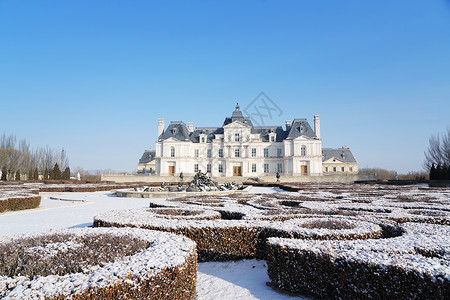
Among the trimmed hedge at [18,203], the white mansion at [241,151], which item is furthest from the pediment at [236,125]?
the trimmed hedge at [18,203]

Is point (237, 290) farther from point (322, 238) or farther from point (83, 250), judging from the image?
point (83, 250)

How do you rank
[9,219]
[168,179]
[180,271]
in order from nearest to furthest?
[180,271] < [9,219] < [168,179]

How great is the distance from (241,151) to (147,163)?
24.6 meters

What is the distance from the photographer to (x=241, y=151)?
161 ft

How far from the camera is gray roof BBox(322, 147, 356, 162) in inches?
2413

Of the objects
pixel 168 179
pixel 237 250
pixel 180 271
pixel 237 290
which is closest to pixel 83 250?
pixel 180 271

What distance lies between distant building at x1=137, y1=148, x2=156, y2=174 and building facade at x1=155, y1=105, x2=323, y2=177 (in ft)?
46.7

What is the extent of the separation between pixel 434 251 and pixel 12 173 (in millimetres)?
49924

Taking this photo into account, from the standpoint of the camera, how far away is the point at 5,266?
336 centimetres

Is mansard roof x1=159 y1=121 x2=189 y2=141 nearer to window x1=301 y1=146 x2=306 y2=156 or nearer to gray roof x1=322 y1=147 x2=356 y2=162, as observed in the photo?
window x1=301 y1=146 x2=306 y2=156

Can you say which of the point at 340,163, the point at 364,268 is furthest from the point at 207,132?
the point at 364,268

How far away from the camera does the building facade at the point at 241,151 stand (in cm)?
4734

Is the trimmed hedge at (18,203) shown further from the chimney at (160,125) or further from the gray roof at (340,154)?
the gray roof at (340,154)

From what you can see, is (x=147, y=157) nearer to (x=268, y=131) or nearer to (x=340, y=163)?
(x=268, y=131)
